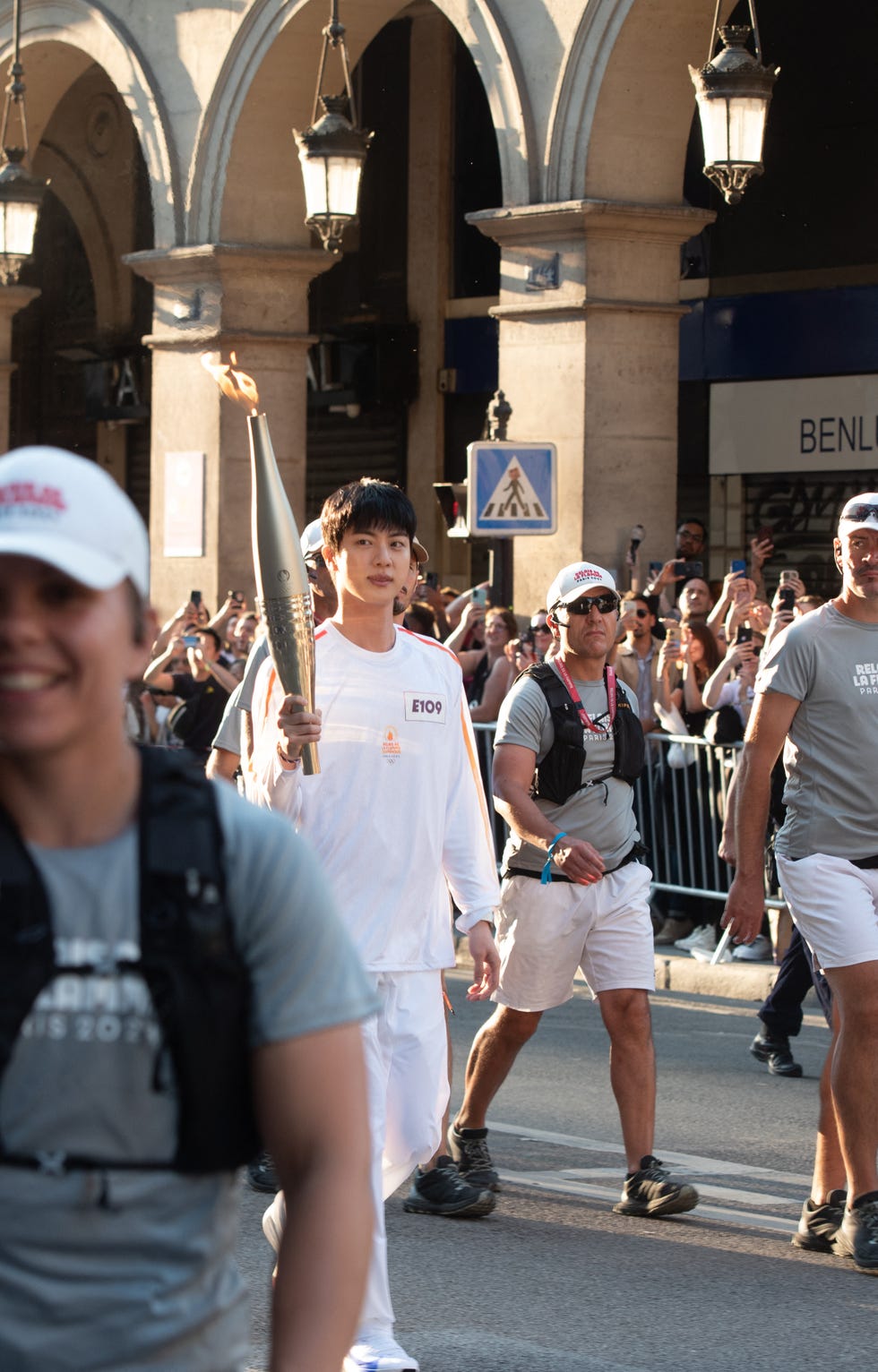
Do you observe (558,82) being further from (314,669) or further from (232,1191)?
(232,1191)

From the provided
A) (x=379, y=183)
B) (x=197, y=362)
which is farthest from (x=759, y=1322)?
(x=379, y=183)

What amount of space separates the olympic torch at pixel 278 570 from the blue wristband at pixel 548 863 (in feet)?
6.02

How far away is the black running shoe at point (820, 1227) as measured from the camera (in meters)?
6.54

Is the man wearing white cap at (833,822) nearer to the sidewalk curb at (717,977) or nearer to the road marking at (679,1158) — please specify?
the road marking at (679,1158)

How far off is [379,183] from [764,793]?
62.8 feet

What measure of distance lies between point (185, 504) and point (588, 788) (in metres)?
12.3

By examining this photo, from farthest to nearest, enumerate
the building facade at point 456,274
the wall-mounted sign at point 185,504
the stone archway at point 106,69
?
the stone archway at point 106,69, the wall-mounted sign at point 185,504, the building facade at point 456,274

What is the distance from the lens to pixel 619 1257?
640 cm

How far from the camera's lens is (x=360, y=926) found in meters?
5.40

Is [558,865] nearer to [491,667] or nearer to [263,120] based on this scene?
[491,667]

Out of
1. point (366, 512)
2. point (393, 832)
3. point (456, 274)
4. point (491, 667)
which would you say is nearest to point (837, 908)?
point (393, 832)

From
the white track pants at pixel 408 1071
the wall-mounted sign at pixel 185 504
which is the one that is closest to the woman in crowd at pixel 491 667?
the wall-mounted sign at pixel 185 504

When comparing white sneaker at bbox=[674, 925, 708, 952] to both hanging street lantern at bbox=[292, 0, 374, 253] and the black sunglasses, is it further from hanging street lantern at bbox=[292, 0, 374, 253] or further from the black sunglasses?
hanging street lantern at bbox=[292, 0, 374, 253]

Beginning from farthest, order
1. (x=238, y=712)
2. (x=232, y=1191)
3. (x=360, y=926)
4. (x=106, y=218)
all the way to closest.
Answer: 1. (x=106, y=218)
2. (x=238, y=712)
3. (x=360, y=926)
4. (x=232, y=1191)
